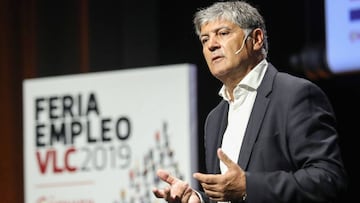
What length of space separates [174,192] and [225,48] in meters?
0.35

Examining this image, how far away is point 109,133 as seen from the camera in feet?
10.7

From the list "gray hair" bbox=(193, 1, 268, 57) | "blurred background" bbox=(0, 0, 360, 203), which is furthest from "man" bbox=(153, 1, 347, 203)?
"blurred background" bbox=(0, 0, 360, 203)

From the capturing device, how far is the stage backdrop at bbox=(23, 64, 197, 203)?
3113 mm

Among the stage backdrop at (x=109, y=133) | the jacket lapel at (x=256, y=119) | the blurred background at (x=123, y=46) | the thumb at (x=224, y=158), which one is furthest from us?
the stage backdrop at (x=109, y=133)

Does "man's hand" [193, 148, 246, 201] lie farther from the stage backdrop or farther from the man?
the stage backdrop

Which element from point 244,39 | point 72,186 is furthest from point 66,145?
point 244,39

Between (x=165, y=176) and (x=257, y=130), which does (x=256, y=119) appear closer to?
(x=257, y=130)

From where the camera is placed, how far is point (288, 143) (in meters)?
1.62

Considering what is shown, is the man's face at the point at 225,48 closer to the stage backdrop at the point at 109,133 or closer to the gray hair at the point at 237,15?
the gray hair at the point at 237,15

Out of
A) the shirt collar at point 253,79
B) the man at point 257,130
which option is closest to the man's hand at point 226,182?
the man at point 257,130

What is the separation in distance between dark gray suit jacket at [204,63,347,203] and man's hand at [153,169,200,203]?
157 millimetres

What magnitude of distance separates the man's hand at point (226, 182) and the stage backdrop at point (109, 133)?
1432 millimetres

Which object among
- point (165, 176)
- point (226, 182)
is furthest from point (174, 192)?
point (226, 182)

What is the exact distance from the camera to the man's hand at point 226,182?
1.53m
